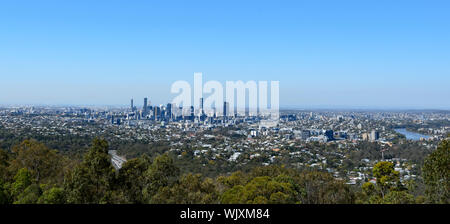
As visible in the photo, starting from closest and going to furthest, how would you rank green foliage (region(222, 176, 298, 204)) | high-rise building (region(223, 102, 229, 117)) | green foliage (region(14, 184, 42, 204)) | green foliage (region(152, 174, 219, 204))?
green foliage (region(222, 176, 298, 204))
green foliage (region(152, 174, 219, 204))
green foliage (region(14, 184, 42, 204))
high-rise building (region(223, 102, 229, 117))

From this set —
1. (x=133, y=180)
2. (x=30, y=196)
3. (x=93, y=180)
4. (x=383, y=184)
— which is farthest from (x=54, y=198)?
(x=383, y=184)

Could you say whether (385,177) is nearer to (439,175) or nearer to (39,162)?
(439,175)

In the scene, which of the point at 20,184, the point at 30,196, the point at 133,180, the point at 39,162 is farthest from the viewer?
the point at 39,162

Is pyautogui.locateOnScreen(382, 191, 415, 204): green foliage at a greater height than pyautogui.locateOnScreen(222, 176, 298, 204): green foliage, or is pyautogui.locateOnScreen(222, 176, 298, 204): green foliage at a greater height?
pyautogui.locateOnScreen(222, 176, 298, 204): green foliage

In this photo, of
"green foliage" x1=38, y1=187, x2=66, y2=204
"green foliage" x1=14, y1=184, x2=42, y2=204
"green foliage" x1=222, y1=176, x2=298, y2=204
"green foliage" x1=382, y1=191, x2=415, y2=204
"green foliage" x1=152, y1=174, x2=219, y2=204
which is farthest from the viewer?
"green foliage" x1=14, y1=184, x2=42, y2=204

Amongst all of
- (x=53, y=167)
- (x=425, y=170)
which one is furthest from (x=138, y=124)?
(x=425, y=170)

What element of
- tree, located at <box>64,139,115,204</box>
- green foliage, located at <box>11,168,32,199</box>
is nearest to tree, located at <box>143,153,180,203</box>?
tree, located at <box>64,139,115,204</box>

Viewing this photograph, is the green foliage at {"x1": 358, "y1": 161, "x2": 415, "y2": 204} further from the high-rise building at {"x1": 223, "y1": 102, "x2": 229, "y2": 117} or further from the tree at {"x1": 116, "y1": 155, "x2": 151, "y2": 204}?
the high-rise building at {"x1": 223, "y1": 102, "x2": 229, "y2": 117}

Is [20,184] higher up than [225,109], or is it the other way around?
[225,109]

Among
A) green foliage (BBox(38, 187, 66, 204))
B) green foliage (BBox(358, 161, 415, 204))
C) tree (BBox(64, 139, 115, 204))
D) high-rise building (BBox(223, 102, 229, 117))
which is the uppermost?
high-rise building (BBox(223, 102, 229, 117))
